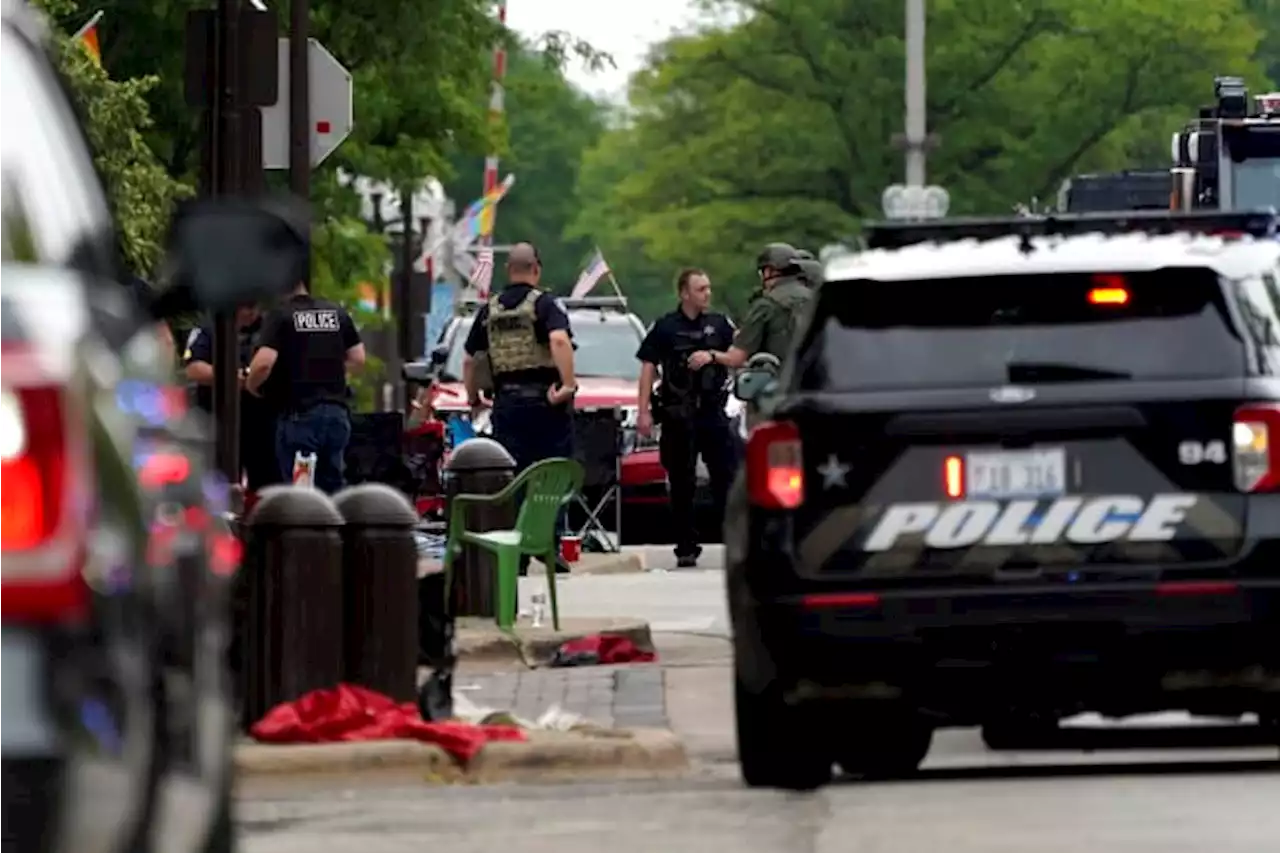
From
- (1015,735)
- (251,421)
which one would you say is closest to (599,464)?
(251,421)

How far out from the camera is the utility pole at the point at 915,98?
6038cm

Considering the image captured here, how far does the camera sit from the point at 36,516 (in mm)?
4781

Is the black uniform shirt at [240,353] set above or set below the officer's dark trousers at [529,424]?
above

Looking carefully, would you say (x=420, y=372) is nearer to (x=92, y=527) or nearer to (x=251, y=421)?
(x=251, y=421)

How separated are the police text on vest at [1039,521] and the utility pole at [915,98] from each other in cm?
4919

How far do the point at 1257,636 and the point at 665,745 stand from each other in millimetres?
2398

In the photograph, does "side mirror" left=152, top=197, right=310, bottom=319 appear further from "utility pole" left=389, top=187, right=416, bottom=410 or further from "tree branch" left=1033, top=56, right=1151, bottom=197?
"tree branch" left=1033, top=56, right=1151, bottom=197

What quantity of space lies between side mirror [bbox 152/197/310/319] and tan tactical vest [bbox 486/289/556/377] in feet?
51.6

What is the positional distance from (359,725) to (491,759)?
0.63m

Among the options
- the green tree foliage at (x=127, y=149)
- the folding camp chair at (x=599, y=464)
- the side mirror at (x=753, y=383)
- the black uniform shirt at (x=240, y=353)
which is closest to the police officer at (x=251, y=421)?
the black uniform shirt at (x=240, y=353)

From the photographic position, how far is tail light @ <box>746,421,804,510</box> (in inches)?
451

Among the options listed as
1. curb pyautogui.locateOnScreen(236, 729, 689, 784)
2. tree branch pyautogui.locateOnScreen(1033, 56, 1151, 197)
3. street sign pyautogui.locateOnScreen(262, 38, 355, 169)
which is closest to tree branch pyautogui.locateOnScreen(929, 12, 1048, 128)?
tree branch pyautogui.locateOnScreen(1033, 56, 1151, 197)

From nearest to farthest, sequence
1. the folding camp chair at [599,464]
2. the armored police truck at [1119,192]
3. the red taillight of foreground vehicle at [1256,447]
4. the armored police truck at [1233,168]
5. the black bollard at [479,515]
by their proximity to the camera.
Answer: the red taillight of foreground vehicle at [1256,447] < the black bollard at [479,515] < the folding camp chair at [599,464] < the armored police truck at [1233,168] < the armored police truck at [1119,192]

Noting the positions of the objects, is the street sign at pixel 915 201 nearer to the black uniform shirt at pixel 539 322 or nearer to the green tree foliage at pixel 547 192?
the black uniform shirt at pixel 539 322
